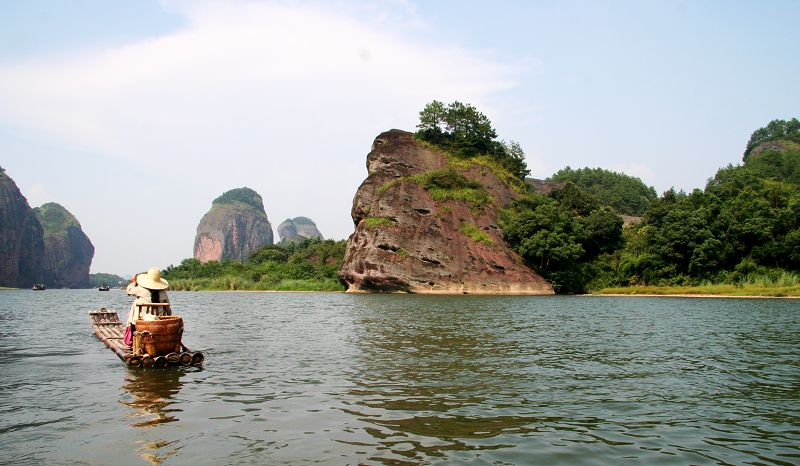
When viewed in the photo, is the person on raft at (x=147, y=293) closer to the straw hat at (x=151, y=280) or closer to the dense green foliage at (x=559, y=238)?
the straw hat at (x=151, y=280)

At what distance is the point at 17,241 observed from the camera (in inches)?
6649

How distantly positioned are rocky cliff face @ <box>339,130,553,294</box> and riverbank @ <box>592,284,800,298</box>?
10.1 metres

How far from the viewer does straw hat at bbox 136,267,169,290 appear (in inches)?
634

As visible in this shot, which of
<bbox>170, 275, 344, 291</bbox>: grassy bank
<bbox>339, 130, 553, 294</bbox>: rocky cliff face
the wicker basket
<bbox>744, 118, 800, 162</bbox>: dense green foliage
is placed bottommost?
the wicker basket

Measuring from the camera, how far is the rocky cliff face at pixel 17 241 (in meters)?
164

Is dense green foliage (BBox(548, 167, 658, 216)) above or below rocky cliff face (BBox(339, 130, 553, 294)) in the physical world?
above

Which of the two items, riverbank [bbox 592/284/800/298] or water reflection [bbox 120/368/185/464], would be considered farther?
riverbank [bbox 592/284/800/298]

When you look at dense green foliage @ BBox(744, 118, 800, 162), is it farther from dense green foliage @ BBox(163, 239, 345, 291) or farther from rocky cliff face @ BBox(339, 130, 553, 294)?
dense green foliage @ BBox(163, 239, 345, 291)

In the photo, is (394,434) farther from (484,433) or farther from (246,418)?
(246,418)

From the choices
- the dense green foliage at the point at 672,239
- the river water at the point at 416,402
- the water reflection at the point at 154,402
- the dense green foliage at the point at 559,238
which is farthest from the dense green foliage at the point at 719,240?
the water reflection at the point at 154,402

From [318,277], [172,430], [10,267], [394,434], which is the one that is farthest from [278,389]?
[10,267]

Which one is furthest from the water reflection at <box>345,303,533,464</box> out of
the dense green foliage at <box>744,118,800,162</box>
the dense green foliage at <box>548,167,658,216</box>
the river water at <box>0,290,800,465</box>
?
the dense green foliage at <box>744,118,800,162</box>

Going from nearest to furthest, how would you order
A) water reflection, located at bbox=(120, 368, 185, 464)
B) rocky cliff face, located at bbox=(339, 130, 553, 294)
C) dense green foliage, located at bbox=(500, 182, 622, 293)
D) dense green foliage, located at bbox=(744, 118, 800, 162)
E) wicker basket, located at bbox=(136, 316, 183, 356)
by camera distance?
water reflection, located at bbox=(120, 368, 185, 464)
wicker basket, located at bbox=(136, 316, 183, 356)
dense green foliage, located at bbox=(500, 182, 622, 293)
rocky cliff face, located at bbox=(339, 130, 553, 294)
dense green foliage, located at bbox=(744, 118, 800, 162)

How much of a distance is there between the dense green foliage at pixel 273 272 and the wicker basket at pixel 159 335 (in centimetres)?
6757
